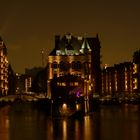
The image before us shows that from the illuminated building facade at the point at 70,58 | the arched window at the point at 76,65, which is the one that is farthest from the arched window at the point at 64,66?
the arched window at the point at 76,65

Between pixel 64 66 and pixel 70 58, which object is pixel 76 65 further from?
pixel 64 66

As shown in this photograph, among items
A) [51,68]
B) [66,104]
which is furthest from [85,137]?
[51,68]

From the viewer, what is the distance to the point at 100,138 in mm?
49969

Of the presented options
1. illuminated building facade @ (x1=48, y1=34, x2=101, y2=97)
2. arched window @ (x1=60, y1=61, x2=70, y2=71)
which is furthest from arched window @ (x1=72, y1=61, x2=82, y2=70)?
arched window @ (x1=60, y1=61, x2=70, y2=71)

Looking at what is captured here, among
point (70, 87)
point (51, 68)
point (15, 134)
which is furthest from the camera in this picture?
point (51, 68)

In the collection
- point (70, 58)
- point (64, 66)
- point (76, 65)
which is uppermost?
point (70, 58)

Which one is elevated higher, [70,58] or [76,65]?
[70,58]

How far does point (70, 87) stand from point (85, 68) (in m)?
95.7

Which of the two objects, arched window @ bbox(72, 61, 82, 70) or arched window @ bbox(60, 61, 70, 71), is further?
arched window @ bbox(72, 61, 82, 70)

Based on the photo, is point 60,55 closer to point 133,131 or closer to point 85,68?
point 85,68

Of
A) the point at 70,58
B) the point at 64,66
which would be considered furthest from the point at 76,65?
the point at 64,66

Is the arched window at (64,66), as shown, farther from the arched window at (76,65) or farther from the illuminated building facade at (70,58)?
the arched window at (76,65)

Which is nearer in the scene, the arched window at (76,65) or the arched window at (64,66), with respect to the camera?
the arched window at (64,66)

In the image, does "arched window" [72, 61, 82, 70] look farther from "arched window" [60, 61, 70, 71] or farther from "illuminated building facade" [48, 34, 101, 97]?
"arched window" [60, 61, 70, 71]
